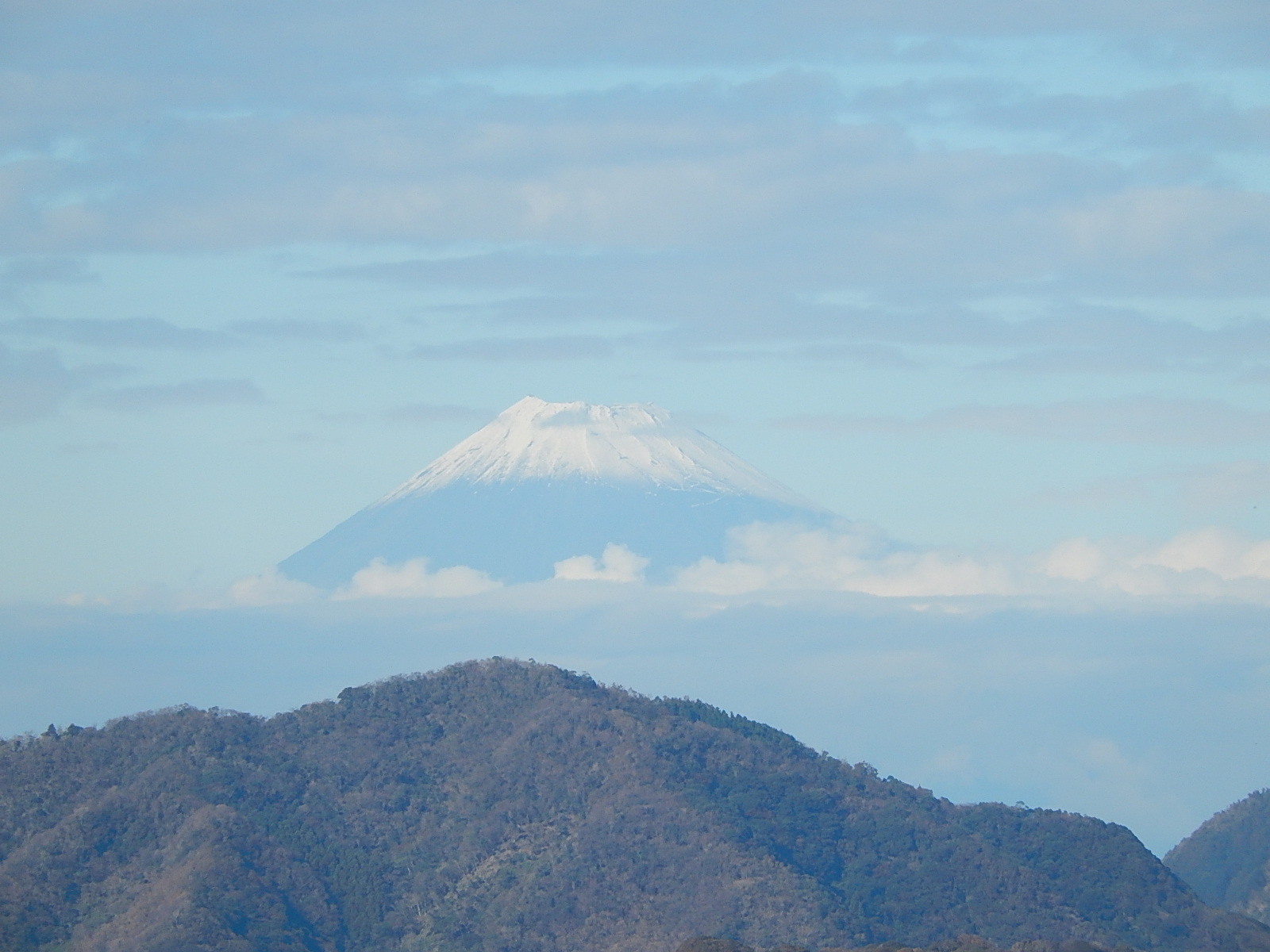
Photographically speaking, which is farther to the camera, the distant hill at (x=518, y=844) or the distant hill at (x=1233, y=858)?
the distant hill at (x=1233, y=858)

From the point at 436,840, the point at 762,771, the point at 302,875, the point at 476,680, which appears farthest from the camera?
the point at 476,680

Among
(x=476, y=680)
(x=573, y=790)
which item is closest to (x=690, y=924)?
(x=573, y=790)

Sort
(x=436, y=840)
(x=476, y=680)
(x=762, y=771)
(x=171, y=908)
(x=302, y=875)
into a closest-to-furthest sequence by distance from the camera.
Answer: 1. (x=171, y=908)
2. (x=302, y=875)
3. (x=436, y=840)
4. (x=762, y=771)
5. (x=476, y=680)

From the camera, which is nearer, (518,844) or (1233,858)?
(518,844)

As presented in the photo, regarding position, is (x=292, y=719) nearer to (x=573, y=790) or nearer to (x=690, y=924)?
(x=573, y=790)
